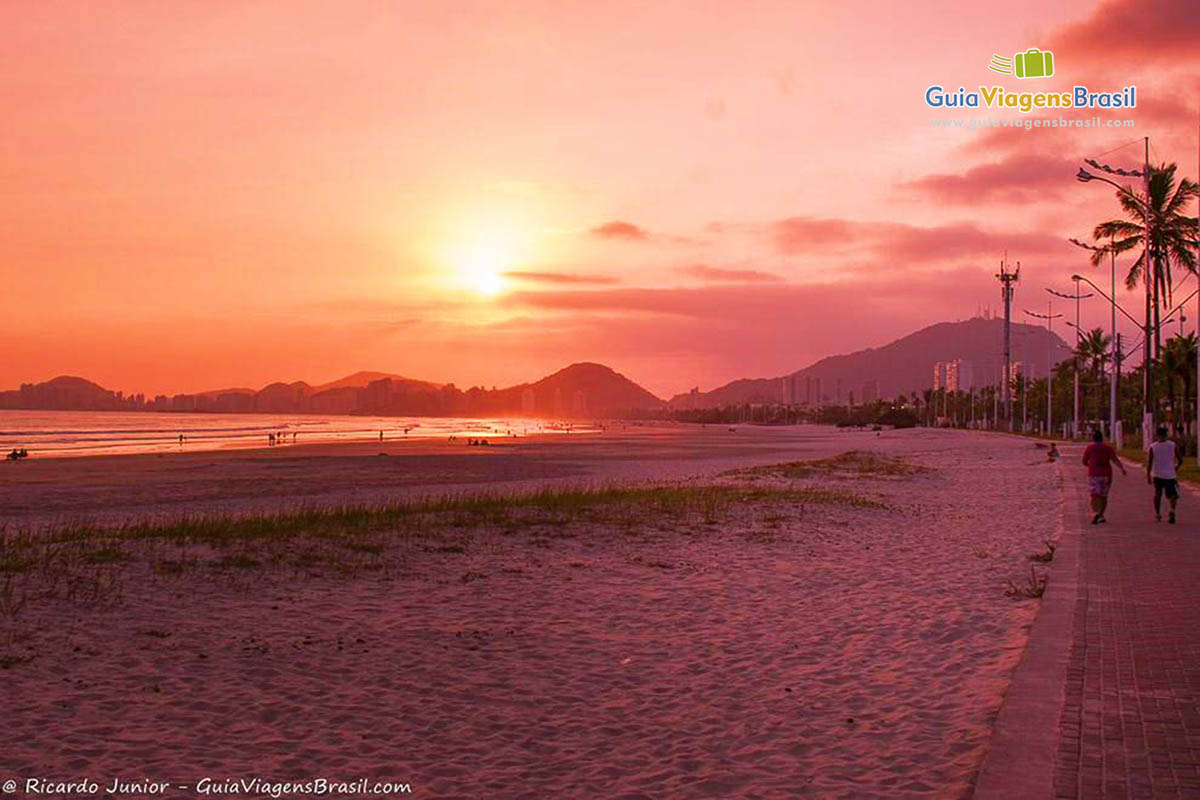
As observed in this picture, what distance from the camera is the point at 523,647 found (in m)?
8.66

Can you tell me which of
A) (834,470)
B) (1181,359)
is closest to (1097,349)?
(1181,359)

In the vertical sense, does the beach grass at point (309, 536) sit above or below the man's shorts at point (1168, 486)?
below

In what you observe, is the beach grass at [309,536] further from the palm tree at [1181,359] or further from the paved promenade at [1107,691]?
the palm tree at [1181,359]

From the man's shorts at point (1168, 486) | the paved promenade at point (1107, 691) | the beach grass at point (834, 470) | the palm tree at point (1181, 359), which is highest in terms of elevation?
the palm tree at point (1181, 359)

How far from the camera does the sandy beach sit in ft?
18.7

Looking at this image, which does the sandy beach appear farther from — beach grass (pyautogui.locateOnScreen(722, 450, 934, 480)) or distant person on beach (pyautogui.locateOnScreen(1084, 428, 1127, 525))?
beach grass (pyautogui.locateOnScreen(722, 450, 934, 480))

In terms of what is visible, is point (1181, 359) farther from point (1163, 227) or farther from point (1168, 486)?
point (1168, 486)

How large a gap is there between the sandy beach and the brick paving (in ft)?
1.90

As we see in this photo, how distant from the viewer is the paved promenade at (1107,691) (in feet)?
16.1

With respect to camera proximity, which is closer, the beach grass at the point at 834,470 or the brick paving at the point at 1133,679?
the brick paving at the point at 1133,679

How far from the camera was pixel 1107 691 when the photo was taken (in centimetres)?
650

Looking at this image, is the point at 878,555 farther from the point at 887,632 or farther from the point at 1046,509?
the point at 1046,509

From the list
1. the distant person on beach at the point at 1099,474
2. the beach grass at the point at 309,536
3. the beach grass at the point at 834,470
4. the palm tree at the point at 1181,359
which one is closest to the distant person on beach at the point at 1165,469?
the distant person on beach at the point at 1099,474

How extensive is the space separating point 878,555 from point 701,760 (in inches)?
373
